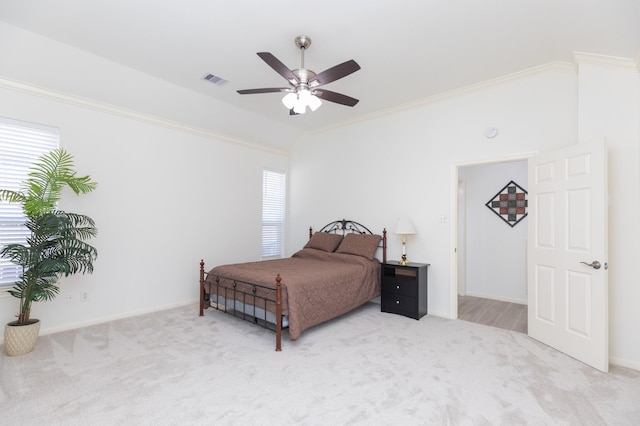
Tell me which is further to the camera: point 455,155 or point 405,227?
point 405,227

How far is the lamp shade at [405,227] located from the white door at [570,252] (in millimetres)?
1414

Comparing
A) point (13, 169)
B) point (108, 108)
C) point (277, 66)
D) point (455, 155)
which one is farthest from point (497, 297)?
point (13, 169)

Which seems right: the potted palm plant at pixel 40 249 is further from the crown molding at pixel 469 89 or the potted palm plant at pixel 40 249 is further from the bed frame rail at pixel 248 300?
the crown molding at pixel 469 89

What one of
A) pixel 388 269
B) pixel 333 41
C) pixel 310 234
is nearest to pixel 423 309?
pixel 388 269

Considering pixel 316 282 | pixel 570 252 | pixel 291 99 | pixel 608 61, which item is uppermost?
pixel 608 61

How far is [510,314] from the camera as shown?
4410mm

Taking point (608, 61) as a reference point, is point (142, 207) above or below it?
below

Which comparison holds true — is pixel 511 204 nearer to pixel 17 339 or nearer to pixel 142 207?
pixel 142 207

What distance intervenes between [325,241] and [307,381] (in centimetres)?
286

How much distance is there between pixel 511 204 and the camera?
5215 millimetres

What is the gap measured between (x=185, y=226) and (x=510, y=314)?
4941 millimetres

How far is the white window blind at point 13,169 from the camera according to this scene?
331 centimetres

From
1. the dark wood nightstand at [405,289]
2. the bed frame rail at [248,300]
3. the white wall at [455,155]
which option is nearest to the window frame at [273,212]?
the white wall at [455,155]

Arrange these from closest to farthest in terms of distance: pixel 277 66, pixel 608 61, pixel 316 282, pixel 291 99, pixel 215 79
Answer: pixel 277 66 < pixel 291 99 < pixel 608 61 < pixel 316 282 < pixel 215 79
